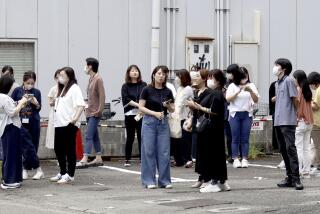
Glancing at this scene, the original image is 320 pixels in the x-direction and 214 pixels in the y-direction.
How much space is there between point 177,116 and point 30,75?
2.83m

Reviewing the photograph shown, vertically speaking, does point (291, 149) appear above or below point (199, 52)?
below

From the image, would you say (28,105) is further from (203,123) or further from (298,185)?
(298,185)

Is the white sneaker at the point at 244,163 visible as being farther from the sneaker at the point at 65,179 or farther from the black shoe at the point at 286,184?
the sneaker at the point at 65,179

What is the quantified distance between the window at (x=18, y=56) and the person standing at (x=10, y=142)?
6.13 m

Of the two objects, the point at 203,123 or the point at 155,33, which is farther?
the point at 155,33

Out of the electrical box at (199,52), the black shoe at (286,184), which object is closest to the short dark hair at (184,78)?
the black shoe at (286,184)

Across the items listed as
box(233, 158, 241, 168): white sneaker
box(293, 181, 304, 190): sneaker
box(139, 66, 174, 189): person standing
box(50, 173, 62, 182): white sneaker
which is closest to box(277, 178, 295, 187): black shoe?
box(293, 181, 304, 190): sneaker

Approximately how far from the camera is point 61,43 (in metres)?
20.4

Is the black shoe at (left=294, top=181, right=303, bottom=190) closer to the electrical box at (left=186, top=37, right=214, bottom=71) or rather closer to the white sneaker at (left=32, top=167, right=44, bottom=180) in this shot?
the white sneaker at (left=32, top=167, right=44, bottom=180)

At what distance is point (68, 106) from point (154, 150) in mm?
1774

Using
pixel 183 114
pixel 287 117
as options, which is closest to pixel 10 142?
pixel 183 114

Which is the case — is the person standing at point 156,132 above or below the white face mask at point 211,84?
below

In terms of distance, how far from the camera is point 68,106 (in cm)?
1462

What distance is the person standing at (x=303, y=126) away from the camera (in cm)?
1490
